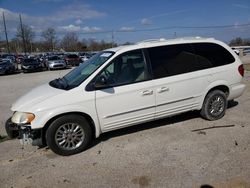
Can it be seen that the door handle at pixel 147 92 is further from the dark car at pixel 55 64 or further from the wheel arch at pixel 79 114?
the dark car at pixel 55 64

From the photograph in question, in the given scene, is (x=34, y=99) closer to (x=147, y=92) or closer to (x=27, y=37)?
(x=147, y=92)

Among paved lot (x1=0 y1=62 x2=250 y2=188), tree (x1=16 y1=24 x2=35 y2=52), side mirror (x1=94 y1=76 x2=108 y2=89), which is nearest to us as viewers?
Result: paved lot (x1=0 y1=62 x2=250 y2=188)

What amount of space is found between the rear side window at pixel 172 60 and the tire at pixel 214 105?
0.74 meters

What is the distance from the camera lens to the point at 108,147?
4.86 m

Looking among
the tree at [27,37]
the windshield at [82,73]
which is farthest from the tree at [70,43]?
the windshield at [82,73]

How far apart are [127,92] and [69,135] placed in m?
1.27

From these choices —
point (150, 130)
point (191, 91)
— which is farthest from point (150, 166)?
point (191, 91)

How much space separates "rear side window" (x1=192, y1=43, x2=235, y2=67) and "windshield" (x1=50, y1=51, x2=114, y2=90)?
192cm

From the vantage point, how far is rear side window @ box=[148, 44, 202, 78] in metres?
5.12

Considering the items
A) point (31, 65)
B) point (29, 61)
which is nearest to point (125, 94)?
point (31, 65)

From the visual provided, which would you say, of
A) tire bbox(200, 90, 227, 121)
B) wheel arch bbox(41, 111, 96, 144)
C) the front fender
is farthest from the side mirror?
tire bbox(200, 90, 227, 121)

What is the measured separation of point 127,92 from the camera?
4762mm

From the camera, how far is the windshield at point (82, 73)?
15.6 ft

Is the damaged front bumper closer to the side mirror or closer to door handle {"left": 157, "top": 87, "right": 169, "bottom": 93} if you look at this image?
the side mirror
